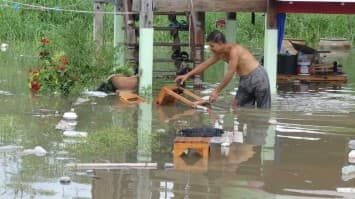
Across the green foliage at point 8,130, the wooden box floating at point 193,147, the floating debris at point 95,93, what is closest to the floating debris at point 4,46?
the floating debris at point 95,93

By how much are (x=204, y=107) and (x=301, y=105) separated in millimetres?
1943

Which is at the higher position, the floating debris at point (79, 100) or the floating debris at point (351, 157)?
the floating debris at point (79, 100)

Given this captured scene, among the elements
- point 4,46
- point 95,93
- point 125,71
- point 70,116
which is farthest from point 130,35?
point 4,46

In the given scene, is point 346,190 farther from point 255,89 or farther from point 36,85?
point 36,85

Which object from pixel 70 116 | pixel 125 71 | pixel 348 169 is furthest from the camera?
pixel 125 71

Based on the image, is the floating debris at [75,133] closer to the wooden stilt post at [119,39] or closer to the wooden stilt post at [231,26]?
the wooden stilt post at [119,39]

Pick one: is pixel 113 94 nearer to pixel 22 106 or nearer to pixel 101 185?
pixel 22 106

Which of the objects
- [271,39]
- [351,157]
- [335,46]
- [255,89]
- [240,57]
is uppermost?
[271,39]

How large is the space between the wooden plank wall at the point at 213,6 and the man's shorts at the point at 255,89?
2349 mm

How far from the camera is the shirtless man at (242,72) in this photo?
40.1 feet

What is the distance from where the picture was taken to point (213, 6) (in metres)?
14.7

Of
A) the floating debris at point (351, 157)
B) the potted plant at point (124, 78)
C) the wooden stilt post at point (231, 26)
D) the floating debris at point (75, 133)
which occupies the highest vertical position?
the wooden stilt post at point (231, 26)

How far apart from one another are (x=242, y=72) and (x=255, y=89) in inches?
13.3

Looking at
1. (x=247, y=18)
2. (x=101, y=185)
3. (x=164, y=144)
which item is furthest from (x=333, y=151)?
(x=247, y=18)
